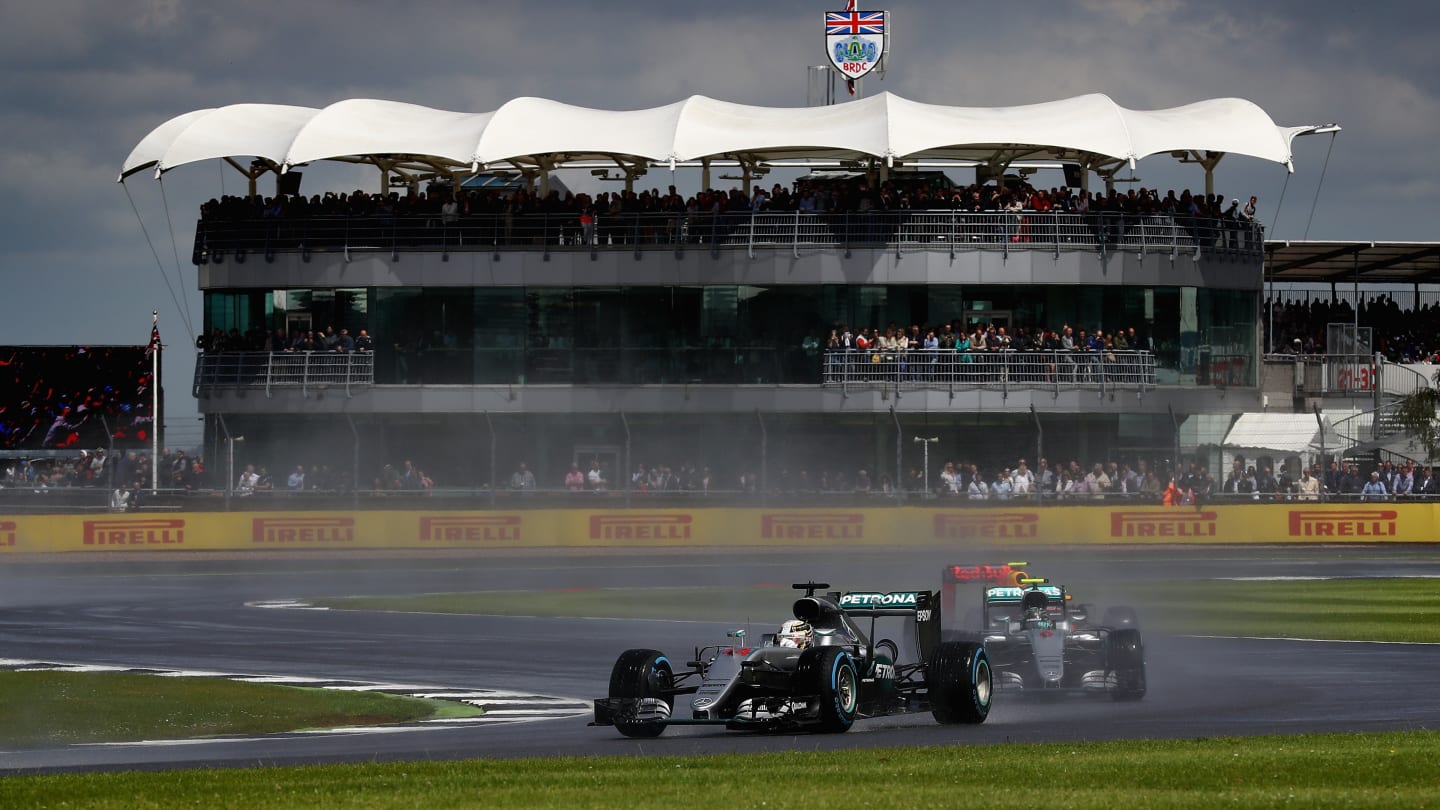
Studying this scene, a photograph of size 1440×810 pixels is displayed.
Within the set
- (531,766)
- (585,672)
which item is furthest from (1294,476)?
(531,766)

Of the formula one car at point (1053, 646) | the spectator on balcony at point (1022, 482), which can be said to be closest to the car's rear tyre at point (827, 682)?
the formula one car at point (1053, 646)

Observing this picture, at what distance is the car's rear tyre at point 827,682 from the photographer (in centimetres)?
1664

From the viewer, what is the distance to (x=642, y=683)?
1689cm

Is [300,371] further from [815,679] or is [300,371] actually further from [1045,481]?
[815,679]

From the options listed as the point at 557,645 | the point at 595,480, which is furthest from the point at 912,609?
the point at 595,480

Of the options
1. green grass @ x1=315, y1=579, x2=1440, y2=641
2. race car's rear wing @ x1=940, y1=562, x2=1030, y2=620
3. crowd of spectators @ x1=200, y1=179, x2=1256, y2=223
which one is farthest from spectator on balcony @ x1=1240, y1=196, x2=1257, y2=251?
race car's rear wing @ x1=940, y1=562, x2=1030, y2=620

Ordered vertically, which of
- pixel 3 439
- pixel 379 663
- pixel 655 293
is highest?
pixel 655 293

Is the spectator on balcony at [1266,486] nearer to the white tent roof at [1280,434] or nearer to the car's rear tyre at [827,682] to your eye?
the white tent roof at [1280,434]

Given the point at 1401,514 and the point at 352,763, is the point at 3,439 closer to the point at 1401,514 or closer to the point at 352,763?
the point at 1401,514

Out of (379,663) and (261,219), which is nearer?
(379,663)

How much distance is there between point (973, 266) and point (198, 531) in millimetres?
23731

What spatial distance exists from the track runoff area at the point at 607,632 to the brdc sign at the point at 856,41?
2178 cm

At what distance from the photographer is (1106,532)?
4753 cm

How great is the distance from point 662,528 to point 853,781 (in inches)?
1360
